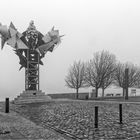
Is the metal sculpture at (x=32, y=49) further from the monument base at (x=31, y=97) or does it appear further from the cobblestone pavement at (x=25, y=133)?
the cobblestone pavement at (x=25, y=133)

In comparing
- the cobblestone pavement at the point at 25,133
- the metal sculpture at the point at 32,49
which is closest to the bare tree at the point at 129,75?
the metal sculpture at the point at 32,49

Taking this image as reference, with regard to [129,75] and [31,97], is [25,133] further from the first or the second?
[129,75]

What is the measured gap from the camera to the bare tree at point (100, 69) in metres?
44.3

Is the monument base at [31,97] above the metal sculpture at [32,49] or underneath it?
underneath

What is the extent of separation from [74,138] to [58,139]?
59 centimetres

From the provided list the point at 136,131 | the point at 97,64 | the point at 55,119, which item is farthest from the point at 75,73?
the point at 136,131

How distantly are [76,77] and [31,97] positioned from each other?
77.0ft

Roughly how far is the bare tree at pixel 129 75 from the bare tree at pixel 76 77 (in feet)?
22.6

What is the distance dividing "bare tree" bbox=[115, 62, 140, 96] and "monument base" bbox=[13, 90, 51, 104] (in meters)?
25.9

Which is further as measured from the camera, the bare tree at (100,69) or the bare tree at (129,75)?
the bare tree at (129,75)

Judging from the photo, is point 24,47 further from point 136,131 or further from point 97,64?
point 97,64

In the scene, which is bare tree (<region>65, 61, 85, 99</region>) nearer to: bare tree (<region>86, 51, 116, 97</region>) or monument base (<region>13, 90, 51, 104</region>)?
bare tree (<region>86, 51, 116, 97</region>)

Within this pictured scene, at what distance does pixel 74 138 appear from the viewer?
8.77m

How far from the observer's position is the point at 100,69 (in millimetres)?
45031
